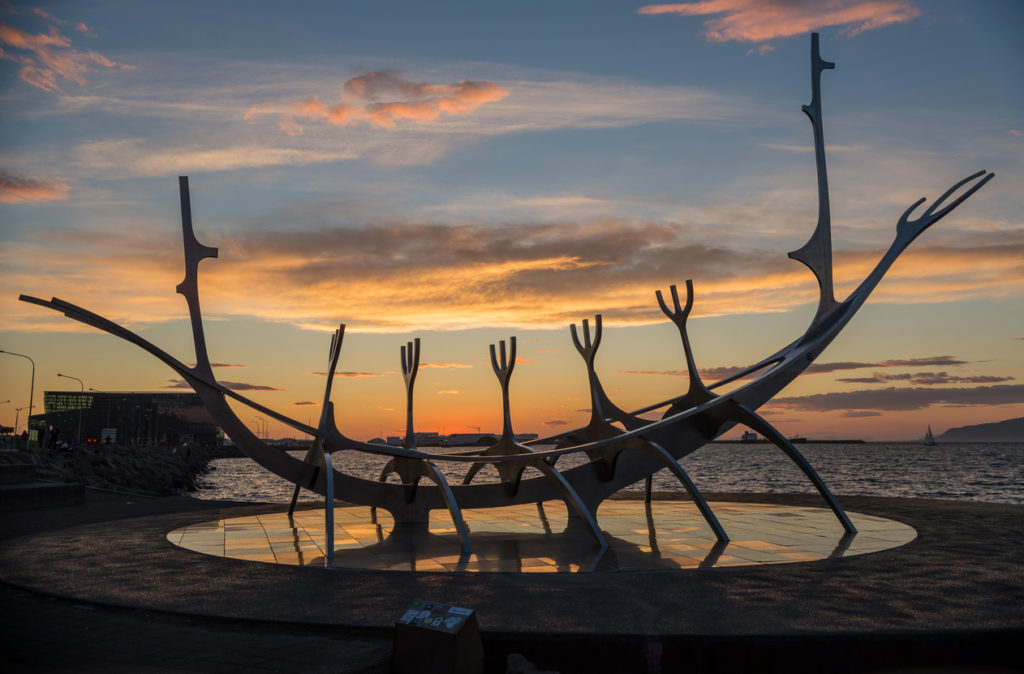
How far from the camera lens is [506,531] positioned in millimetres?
16062

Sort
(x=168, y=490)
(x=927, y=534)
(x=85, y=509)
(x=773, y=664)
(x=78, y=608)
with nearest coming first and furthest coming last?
(x=773, y=664) → (x=78, y=608) → (x=927, y=534) → (x=85, y=509) → (x=168, y=490)

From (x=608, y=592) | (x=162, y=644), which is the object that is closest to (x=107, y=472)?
(x=162, y=644)

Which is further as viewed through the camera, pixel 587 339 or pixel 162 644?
pixel 587 339

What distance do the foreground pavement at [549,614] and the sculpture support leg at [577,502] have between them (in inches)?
105

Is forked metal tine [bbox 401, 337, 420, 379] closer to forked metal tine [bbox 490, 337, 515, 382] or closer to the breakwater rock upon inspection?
forked metal tine [bbox 490, 337, 515, 382]

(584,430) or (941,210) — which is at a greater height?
(941,210)

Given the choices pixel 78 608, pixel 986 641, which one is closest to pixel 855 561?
pixel 986 641

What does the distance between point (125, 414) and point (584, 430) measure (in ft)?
534

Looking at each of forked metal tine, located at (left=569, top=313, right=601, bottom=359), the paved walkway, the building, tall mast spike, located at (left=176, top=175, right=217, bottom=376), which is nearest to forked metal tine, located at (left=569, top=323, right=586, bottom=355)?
forked metal tine, located at (left=569, top=313, right=601, bottom=359)

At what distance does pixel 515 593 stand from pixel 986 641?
15.7 ft

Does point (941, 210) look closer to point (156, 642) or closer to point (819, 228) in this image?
point (819, 228)

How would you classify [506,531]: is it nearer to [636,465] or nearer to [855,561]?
[636,465]

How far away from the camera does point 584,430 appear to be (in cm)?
1786

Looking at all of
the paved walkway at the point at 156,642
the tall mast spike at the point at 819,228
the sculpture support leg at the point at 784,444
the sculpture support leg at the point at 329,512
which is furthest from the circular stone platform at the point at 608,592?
the tall mast spike at the point at 819,228
